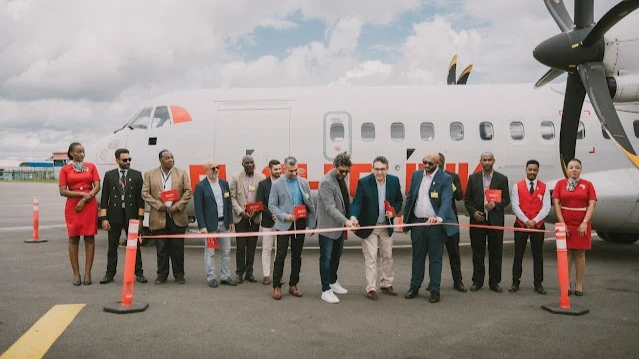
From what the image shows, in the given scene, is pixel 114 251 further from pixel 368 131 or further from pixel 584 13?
pixel 584 13

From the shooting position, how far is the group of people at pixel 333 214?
23.2 feet

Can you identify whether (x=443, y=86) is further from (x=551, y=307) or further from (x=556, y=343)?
(x=556, y=343)

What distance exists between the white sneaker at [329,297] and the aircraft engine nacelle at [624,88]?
614cm

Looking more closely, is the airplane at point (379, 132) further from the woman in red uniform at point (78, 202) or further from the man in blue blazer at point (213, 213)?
the woman in red uniform at point (78, 202)

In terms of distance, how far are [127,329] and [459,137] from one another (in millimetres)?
8120

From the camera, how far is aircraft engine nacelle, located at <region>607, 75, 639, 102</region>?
8.52 m

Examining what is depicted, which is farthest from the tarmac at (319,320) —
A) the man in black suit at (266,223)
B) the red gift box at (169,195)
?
the red gift box at (169,195)

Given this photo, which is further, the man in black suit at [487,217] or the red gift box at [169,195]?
the red gift box at [169,195]

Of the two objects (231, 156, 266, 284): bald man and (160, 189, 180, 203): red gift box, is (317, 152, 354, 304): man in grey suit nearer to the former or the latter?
(231, 156, 266, 284): bald man

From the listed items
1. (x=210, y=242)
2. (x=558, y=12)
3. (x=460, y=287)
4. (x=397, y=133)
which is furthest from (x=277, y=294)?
(x=558, y=12)

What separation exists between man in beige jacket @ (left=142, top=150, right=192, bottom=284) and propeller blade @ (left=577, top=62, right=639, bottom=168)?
6982 millimetres

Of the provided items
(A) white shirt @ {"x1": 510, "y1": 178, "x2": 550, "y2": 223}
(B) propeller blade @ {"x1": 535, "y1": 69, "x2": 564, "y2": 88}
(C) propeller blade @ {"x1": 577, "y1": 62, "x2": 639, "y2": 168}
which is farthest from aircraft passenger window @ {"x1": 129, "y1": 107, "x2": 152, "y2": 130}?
(C) propeller blade @ {"x1": 577, "y1": 62, "x2": 639, "y2": 168}

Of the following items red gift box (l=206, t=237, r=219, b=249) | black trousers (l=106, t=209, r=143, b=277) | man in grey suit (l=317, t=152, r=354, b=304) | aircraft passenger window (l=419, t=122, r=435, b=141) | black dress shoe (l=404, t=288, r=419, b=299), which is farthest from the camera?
aircraft passenger window (l=419, t=122, r=435, b=141)

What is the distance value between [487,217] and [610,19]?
3.77 metres
